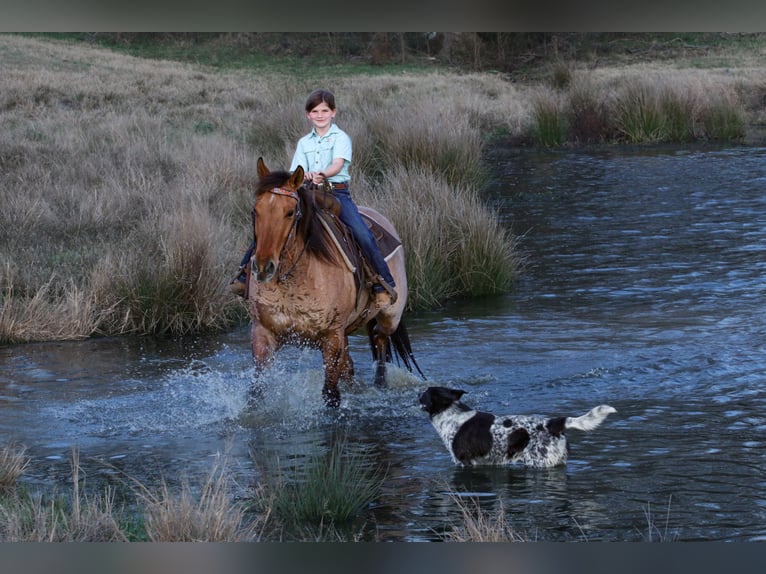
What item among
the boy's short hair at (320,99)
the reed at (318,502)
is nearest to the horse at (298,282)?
the boy's short hair at (320,99)

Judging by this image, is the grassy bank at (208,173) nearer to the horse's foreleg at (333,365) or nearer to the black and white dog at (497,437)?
the horse's foreleg at (333,365)

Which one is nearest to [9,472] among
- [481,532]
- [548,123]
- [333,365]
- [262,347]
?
[262,347]

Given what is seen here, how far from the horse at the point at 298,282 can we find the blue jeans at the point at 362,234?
0.21m

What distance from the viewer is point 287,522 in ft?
19.4

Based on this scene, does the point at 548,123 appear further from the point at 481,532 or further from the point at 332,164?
the point at 481,532

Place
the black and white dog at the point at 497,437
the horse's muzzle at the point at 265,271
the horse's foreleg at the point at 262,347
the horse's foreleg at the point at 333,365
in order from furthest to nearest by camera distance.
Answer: the horse's foreleg at the point at 333,365 → the horse's foreleg at the point at 262,347 → the black and white dog at the point at 497,437 → the horse's muzzle at the point at 265,271

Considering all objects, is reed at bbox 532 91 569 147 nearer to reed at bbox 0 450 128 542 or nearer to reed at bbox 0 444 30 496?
reed at bbox 0 444 30 496

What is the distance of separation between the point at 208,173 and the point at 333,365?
940 cm

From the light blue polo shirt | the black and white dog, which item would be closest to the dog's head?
the black and white dog

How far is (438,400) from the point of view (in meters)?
7.29

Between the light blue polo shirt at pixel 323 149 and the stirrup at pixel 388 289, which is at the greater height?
the light blue polo shirt at pixel 323 149

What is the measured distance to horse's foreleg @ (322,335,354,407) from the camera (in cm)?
818

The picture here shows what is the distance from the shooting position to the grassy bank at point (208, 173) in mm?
11539
